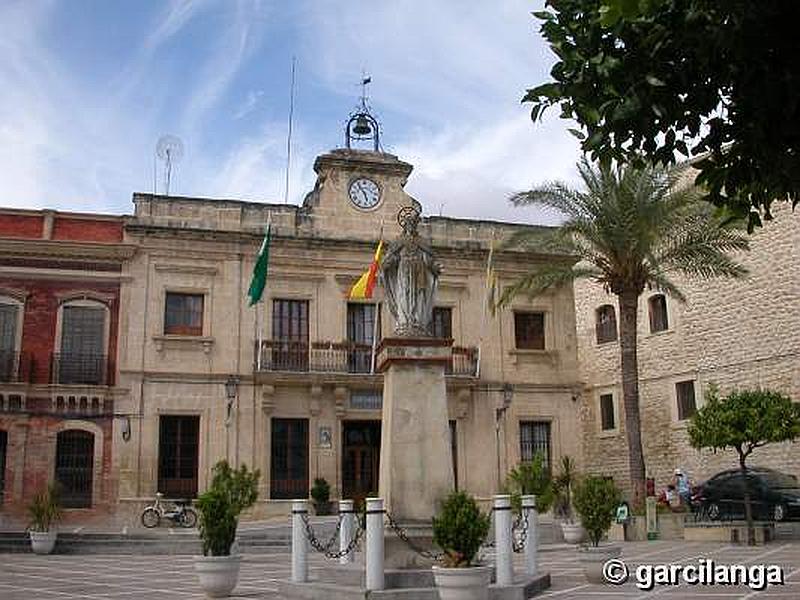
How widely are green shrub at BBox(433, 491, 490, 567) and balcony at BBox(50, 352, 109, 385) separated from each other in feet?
55.9

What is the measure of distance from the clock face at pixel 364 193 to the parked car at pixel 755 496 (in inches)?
485

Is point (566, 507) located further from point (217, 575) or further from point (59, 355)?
point (217, 575)

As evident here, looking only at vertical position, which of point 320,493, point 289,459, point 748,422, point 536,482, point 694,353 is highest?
point 694,353

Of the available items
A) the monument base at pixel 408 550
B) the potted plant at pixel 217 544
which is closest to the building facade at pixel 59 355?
the potted plant at pixel 217 544

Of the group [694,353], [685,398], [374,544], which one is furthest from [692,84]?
[685,398]

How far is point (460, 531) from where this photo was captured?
880 cm

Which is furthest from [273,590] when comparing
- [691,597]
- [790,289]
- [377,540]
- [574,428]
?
[790,289]

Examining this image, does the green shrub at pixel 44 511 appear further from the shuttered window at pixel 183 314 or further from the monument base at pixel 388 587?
the monument base at pixel 388 587

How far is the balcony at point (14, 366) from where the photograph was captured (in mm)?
23156

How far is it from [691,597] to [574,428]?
60.3ft

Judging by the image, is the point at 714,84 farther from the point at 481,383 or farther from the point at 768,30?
the point at 481,383

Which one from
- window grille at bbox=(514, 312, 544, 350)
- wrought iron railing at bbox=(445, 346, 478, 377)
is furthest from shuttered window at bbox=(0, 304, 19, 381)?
window grille at bbox=(514, 312, 544, 350)

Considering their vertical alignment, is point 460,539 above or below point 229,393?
below

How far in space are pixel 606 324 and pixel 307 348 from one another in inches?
559
